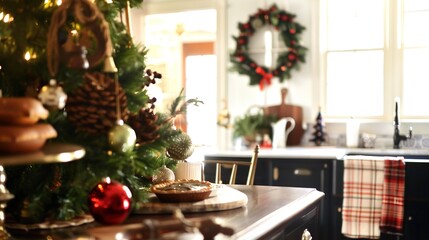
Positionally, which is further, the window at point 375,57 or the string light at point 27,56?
the window at point 375,57

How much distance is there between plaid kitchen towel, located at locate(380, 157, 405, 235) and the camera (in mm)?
3117

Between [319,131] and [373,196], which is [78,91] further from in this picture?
[319,131]

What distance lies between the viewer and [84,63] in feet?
3.17

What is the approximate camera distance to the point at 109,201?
3.58 ft

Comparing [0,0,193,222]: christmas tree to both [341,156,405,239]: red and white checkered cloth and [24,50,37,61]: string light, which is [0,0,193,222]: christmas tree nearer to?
[24,50,37,61]: string light

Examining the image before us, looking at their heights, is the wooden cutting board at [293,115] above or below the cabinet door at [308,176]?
above

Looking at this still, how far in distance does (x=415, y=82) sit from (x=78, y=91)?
3672 mm

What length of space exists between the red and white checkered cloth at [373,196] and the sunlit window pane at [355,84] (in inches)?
47.6

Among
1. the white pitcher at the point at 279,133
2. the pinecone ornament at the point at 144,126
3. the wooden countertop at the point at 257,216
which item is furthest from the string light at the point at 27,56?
the white pitcher at the point at 279,133

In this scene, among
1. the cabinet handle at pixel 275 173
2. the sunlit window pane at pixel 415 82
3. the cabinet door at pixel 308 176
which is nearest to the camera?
the cabinet door at pixel 308 176

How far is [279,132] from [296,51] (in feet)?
2.20

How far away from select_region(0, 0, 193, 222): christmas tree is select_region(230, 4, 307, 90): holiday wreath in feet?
10.6

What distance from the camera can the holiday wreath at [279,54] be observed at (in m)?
4.38

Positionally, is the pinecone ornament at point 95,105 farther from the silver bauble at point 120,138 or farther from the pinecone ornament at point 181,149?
the pinecone ornament at point 181,149
